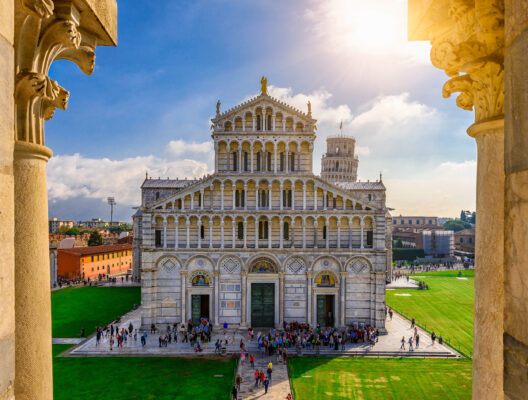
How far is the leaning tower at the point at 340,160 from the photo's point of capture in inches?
3118

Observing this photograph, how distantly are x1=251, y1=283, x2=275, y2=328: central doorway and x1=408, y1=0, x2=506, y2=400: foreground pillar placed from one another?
86.9 ft

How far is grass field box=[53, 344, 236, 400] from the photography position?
18.8m

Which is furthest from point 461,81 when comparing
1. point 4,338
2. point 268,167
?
point 268,167

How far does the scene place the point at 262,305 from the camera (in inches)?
1161

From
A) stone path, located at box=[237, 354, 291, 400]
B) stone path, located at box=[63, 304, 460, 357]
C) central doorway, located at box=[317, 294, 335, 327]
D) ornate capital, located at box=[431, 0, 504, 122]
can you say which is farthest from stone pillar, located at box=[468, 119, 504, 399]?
central doorway, located at box=[317, 294, 335, 327]

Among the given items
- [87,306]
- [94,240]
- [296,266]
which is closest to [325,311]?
[296,266]

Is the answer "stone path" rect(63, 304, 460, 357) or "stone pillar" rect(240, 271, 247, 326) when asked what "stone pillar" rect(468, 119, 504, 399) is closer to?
"stone path" rect(63, 304, 460, 357)

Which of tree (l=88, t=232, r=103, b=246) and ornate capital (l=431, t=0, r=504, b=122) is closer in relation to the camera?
ornate capital (l=431, t=0, r=504, b=122)

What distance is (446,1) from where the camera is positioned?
3623 millimetres

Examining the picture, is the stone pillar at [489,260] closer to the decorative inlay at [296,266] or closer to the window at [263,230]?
the decorative inlay at [296,266]

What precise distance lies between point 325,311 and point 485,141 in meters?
27.8

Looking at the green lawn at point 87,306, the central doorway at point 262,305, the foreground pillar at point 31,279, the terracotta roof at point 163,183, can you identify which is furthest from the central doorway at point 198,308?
the foreground pillar at point 31,279

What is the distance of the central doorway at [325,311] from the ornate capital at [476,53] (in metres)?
27.3

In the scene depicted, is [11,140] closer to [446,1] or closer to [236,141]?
[446,1]
